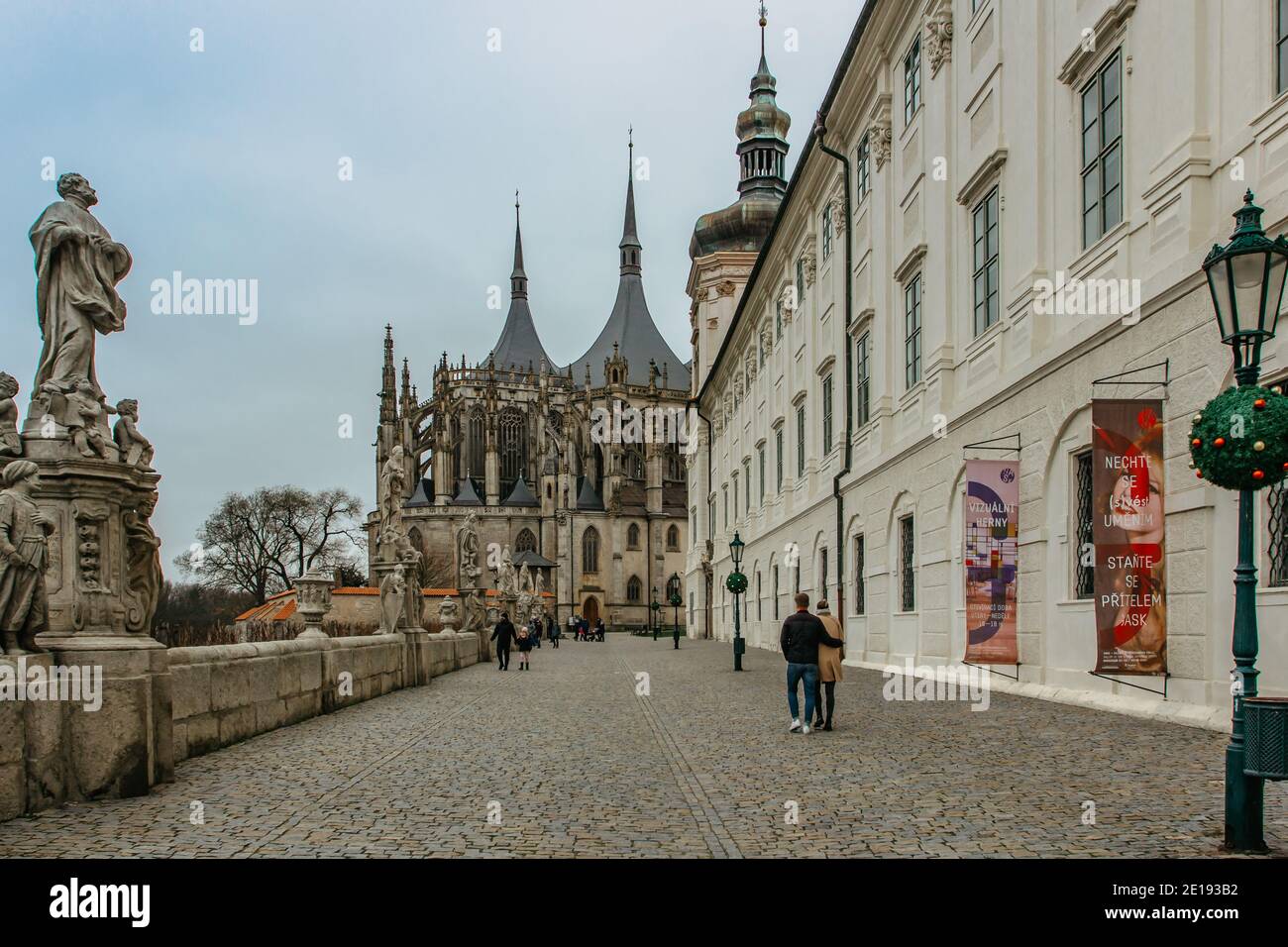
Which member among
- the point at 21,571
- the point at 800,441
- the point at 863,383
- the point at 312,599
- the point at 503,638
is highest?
the point at 863,383

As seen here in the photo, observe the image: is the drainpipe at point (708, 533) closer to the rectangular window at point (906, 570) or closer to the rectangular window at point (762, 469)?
the rectangular window at point (762, 469)

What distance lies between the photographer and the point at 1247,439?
5898 mm

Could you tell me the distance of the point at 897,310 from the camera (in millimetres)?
22641

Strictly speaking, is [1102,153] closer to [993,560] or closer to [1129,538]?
[1129,538]

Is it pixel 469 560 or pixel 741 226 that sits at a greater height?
pixel 741 226

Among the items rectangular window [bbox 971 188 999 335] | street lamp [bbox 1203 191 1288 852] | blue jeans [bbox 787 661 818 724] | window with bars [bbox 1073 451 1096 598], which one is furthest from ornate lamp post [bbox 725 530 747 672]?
street lamp [bbox 1203 191 1288 852]

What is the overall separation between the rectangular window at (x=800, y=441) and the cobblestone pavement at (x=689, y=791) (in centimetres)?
1959

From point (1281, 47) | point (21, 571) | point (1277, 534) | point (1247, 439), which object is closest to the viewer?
point (1247, 439)

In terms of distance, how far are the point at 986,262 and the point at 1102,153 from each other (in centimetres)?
398

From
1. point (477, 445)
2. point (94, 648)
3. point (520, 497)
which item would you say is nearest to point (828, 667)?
point (94, 648)

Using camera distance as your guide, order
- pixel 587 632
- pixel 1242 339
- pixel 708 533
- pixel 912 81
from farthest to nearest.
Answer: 1. pixel 587 632
2. pixel 708 533
3. pixel 912 81
4. pixel 1242 339

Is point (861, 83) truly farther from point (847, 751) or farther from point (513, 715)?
point (847, 751)

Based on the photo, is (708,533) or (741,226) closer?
(708,533)
